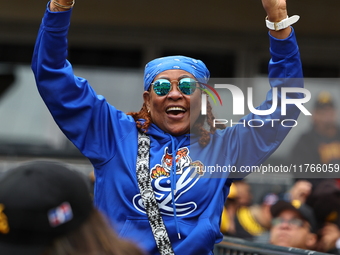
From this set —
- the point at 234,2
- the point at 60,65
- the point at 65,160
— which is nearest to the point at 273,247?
the point at 60,65

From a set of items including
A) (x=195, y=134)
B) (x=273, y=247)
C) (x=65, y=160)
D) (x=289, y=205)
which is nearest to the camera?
(x=195, y=134)

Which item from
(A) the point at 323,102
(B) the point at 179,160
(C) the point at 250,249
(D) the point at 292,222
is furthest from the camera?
(A) the point at 323,102

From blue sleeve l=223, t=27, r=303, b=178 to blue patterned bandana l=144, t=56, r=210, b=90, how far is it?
1.06 feet

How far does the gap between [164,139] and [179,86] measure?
27 centimetres

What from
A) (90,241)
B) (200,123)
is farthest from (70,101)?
(90,241)

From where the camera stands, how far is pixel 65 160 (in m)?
8.46

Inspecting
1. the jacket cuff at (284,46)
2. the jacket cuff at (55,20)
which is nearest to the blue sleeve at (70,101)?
the jacket cuff at (55,20)

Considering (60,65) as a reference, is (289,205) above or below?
below

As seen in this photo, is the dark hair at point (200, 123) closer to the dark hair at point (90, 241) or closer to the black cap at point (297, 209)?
the dark hair at point (90, 241)

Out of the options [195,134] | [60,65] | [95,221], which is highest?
[60,65]

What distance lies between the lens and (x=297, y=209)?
4992 mm

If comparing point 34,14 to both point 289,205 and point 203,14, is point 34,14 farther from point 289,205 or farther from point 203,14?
point 289,205

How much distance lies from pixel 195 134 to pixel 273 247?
3.56 feet

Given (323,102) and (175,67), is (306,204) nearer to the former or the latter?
(323,102)
